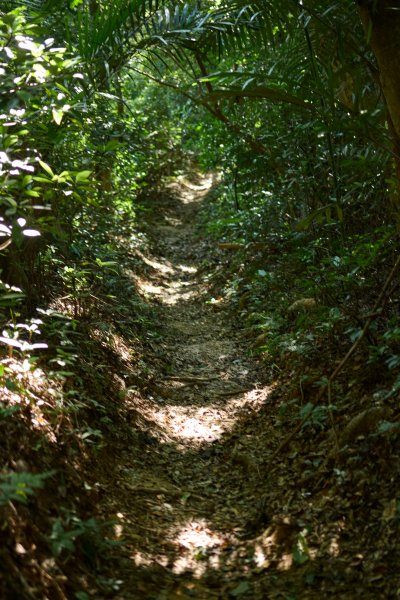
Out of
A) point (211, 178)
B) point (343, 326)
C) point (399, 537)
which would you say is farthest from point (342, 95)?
point (211, 178)

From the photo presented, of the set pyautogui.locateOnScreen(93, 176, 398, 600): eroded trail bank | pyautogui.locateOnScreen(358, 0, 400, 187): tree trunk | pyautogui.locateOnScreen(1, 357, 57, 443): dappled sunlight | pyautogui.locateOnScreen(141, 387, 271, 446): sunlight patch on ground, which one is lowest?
pyautogui.locateOnScreen(141, 387, 271, 446): sunlight patch on ground

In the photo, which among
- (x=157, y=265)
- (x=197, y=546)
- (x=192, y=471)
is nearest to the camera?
(x=197, y=546)

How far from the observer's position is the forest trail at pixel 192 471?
3.35 m

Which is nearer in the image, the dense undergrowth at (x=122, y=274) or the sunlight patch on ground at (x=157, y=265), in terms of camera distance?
the dense undergrowth at (x=122, y=274)

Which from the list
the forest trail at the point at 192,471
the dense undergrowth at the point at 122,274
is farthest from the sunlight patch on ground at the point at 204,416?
the dense undergrowth at the point at 122,274

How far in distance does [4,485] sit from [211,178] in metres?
18.1

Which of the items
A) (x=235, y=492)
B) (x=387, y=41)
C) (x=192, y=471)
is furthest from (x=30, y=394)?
(x=387, y=41)

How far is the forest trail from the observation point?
3.35m

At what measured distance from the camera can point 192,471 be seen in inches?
186

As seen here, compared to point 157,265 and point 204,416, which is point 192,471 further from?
point 157,265

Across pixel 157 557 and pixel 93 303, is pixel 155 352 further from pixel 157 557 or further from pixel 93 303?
pixel 157 557

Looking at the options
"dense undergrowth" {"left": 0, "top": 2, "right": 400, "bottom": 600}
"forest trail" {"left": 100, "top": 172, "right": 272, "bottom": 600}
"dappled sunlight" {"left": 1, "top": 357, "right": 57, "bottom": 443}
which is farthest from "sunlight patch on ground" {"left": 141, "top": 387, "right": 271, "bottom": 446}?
"dappled sunlight" {"left": 1, "top": 357, "right": 57, "bottom": 443}

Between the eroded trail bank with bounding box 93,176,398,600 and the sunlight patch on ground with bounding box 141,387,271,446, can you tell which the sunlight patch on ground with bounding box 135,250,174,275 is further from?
the sunlight patch on ground with bounding box 141,387,271,446

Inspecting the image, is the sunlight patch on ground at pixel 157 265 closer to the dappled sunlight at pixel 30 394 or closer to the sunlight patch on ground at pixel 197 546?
the dappled sunlight at pixel 30 394
